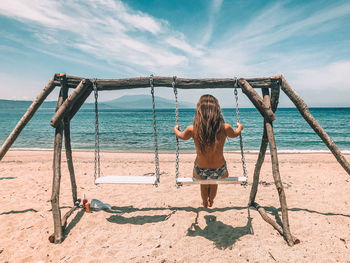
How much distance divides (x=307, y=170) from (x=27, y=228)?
31.5ft

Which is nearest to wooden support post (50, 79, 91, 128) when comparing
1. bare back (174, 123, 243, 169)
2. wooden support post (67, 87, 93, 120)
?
wooden support post (67, 87, 93, 120)

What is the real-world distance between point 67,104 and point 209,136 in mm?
2873

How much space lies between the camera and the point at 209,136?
3.62 meters

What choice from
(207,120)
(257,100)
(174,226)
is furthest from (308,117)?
(174,226)

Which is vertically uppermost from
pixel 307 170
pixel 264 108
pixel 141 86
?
pixel 141 86

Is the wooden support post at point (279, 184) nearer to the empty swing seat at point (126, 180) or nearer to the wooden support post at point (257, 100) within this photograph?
the wooden support post at point (257, 100)

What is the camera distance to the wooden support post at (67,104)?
13.8ft

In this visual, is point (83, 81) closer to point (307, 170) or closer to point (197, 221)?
point (197, 221)

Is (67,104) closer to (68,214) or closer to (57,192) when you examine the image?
(57,192)

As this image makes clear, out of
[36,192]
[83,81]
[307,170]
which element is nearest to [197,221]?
[83,81]

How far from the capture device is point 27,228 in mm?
4367

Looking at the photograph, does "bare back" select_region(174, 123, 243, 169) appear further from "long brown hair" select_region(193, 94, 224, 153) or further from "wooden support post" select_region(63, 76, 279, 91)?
"wooden support post" select_region(63, 76, 279, 91)

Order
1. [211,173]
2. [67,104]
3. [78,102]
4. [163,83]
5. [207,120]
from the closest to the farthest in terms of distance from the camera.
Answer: [207,120] → [211,173] → [67,104] → [163,83] → [78,102]

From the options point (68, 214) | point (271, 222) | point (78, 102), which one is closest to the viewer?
point (271, 222)
